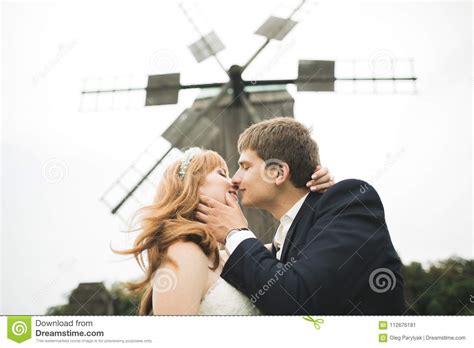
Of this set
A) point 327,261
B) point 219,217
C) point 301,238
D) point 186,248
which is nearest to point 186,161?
point 219,217

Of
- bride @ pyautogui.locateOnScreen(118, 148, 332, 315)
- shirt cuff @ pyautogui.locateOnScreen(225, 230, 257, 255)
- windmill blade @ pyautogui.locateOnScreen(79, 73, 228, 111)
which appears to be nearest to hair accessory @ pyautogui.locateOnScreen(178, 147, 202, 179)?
bride @ pyautogui.locateOnScreen(118, 148, 332, 315)

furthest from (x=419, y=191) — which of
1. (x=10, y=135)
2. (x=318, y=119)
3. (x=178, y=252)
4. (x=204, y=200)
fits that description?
(x=10, y=135)

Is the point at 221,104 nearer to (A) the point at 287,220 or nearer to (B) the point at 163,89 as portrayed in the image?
(B) the point at 163,89

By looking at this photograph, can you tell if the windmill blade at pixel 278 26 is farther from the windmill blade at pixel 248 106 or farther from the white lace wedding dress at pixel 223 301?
the white lace wedding dress at pixel 223 301

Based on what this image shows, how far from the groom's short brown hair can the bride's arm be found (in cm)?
65

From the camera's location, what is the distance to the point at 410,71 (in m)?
3.52

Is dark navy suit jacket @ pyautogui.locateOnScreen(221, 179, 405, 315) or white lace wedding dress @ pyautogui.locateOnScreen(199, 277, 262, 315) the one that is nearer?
dark navy suit jacket @ pyautogui.locateOnScreen(221, 179, 405, 315)

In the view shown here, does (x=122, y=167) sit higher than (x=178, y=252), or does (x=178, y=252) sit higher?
(x=122, y=167)

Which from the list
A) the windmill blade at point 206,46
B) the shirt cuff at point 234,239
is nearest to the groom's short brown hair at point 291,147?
the shirt cuff at point 234,239

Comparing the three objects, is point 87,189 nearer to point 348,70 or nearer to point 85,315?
point 85,315

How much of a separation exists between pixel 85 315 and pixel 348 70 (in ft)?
8.53

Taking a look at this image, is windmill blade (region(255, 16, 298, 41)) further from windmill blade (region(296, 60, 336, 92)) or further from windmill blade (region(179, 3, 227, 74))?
windmill blade (region(179, 3, 227, 74))

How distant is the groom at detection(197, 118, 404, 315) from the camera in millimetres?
2291

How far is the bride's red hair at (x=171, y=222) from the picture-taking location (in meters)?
2.42
